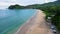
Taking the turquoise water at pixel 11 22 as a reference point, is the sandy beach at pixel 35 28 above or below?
above

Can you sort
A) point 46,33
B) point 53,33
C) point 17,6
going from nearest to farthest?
point 53,33 < point 46,33 < point 17,6

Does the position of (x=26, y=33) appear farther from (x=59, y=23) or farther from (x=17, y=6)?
(x=17, y=6)

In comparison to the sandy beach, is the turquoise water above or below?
below

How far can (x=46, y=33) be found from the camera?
18828 mm

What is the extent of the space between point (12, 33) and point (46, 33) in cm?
403

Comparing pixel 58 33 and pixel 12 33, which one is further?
pixel 12 33

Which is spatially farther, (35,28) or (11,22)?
(11,22)

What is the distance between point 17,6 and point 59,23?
86.9 metres

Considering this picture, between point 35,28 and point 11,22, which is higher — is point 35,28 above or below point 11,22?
above

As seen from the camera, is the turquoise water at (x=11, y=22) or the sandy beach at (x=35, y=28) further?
the turquoise water at (x=11, y=22)

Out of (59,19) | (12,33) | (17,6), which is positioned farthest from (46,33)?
(17,6)

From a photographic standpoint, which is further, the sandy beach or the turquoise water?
the turquoise water

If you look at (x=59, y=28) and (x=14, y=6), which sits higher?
(x=59, y=28)

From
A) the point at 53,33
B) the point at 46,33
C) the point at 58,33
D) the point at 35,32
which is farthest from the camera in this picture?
the point at 35,32
